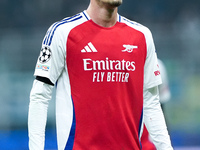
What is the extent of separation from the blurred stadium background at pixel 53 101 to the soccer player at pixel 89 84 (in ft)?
20.5

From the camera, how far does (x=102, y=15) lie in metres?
2.44

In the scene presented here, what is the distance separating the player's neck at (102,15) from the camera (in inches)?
96.0

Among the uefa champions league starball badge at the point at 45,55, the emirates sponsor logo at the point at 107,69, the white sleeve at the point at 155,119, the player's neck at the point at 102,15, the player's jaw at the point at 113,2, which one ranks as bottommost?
the white sleeve at the point at 155,119

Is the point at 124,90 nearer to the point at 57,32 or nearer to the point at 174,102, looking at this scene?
the point at 57,32

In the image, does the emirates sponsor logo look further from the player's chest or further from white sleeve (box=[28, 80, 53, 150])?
white sleeve (box=[28, 80, 53, 150])

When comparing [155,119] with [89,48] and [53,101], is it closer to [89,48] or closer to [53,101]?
[89,48]

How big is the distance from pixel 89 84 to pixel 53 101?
662 centimetres

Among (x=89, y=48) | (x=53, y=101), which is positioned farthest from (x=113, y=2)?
(x=53, y=101)

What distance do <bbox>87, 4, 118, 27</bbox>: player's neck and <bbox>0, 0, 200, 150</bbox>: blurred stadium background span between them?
6284 mm

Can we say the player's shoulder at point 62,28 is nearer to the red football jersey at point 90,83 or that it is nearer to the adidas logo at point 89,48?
the red football jersey at point 90,83

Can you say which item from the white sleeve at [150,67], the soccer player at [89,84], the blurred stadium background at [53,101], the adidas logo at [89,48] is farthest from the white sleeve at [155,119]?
the blurred stadium background at [53,101]

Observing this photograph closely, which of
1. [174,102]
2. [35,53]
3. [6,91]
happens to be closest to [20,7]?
[35,53]

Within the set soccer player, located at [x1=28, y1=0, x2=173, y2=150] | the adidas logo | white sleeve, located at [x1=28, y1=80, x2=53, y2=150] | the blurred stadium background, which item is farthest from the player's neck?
the blurred stadium background

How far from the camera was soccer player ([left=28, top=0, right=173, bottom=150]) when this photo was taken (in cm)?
234
